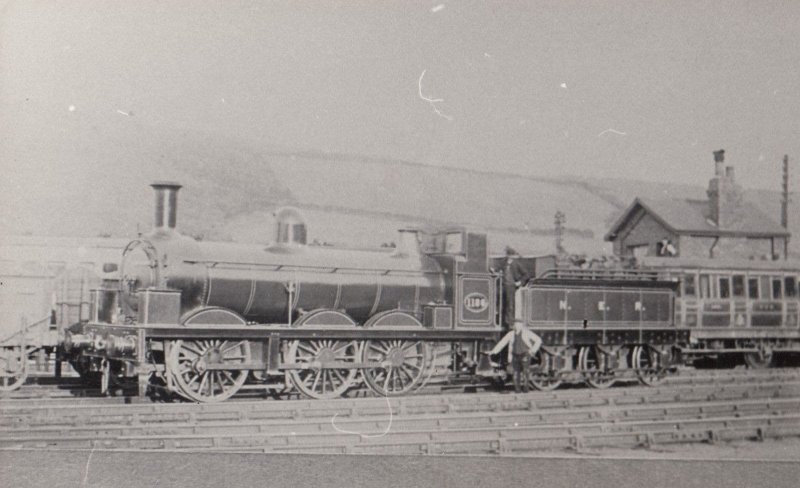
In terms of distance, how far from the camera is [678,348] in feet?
33.2

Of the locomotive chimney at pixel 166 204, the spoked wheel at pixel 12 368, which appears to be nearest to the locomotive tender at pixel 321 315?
the locomotive chimney at pixel 166 204

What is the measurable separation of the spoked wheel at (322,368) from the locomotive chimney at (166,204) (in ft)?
5.25

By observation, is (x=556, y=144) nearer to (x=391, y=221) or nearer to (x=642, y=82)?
(x=642, y=82)

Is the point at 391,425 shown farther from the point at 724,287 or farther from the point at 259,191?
the point at 724,287

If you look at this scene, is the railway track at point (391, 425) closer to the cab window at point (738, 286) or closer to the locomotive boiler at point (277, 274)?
the locomotive boiler at point (277, 274)

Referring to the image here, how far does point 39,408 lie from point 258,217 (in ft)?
8.10

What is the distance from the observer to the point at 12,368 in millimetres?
8336

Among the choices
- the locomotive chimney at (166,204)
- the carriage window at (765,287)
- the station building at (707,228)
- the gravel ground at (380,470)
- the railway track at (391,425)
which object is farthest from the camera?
the carriage window at (765,287)

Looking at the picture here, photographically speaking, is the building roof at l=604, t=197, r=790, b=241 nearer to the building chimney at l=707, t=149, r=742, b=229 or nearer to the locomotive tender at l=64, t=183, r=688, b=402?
the building chimney at l=707, t=149, r=742, b=229

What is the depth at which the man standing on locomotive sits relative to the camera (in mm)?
8758

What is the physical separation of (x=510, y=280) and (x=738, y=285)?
3908mm

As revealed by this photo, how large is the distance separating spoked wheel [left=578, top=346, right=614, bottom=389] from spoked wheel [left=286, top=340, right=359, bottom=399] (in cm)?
278

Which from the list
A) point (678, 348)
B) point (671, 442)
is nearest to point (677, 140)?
point (671, 442)

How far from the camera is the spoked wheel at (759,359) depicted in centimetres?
1155
